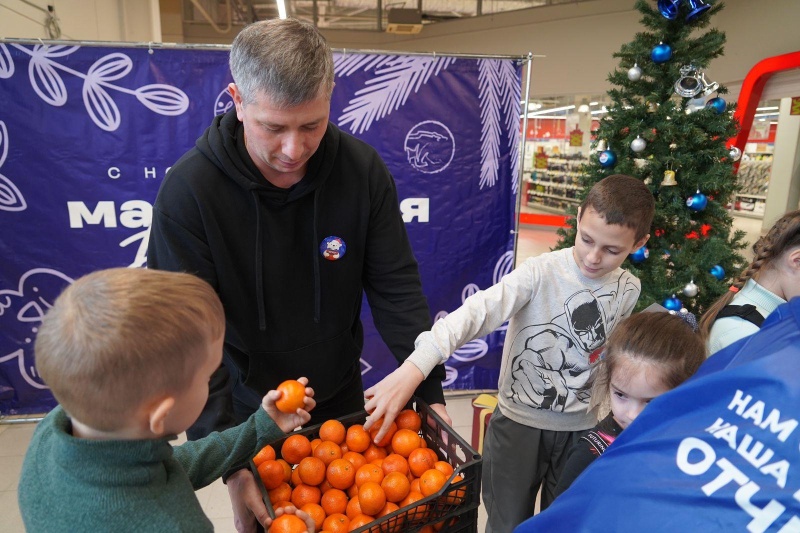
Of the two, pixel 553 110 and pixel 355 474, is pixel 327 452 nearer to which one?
pixel 355 474

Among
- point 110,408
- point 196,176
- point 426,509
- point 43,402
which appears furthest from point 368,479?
point 43,402

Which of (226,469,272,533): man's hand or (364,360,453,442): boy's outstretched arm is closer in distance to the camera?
(226,469,272,533): man's hand

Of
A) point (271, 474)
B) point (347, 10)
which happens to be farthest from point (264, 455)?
point (347, 10)

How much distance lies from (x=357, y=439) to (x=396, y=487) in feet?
0.63

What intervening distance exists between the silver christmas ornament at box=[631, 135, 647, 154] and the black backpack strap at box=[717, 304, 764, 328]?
1799 mm

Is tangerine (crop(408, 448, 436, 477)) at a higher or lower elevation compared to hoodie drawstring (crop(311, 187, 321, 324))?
lower

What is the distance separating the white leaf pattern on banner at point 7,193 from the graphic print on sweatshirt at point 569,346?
3332 millimetres

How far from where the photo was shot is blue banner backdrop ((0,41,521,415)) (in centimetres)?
322

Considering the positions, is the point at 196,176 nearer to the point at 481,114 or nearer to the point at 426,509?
the point at 426,509

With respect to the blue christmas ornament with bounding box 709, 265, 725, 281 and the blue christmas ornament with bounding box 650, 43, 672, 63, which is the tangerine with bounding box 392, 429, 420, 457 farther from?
the blue christmas ornament with bounding box 650, 43, 672, 63

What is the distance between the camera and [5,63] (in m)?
3.10

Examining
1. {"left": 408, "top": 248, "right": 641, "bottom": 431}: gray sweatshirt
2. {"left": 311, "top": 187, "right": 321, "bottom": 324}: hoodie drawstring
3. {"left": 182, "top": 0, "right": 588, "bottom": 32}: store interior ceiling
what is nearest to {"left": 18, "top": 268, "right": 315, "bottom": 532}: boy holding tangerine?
{"left": 311, "top": 187, "right": 321, "bottom": 324}: hoodie drawstring

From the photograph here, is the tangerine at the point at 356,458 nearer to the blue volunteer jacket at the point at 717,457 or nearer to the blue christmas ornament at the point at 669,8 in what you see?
the blue volunteer jacket at the point at 717,457

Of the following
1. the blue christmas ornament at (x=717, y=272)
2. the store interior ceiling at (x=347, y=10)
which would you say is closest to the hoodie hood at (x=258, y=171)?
the blue christmas ornament at (x=717, y=272)
